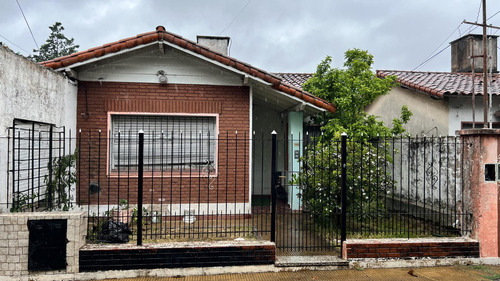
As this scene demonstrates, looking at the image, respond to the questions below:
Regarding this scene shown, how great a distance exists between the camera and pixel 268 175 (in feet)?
36.1

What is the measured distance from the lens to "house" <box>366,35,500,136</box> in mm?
8930

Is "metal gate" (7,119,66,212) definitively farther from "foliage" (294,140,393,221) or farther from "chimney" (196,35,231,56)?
"chimney" (196,35,231,56)

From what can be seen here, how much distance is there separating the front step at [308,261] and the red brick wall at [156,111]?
8.45ft

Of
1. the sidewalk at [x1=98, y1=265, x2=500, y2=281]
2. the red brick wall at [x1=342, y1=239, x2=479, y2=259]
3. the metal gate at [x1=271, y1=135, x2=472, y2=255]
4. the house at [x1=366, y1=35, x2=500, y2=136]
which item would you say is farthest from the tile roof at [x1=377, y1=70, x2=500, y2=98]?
the sidewalk at [x1=98, y1=265, x2=500, y2=281]

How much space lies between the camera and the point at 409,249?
520 cm

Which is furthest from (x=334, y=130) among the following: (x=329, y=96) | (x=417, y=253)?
(x=417, y=253)

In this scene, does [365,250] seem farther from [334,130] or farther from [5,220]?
[5,220]

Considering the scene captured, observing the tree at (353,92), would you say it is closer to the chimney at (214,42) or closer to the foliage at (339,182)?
the foliage at (339,182)

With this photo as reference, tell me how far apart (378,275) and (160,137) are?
17.5 feet

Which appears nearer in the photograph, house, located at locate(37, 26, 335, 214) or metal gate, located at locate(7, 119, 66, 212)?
metal gate, located at locate(7, 119, 66, 212)

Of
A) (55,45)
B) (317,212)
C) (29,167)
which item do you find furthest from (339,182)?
(55,45)

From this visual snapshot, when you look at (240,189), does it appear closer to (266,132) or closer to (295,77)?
(266,132)

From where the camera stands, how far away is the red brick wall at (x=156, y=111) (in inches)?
290

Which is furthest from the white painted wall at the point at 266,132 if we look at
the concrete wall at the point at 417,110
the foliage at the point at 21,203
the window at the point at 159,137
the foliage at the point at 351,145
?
the foliage at the point at 21,203
